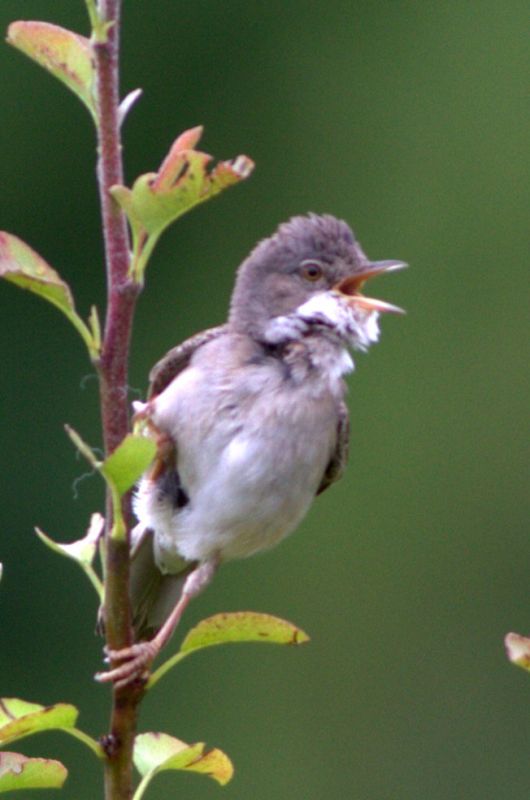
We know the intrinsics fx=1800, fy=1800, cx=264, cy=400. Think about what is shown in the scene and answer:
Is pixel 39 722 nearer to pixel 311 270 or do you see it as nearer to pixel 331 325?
pixel 331 325

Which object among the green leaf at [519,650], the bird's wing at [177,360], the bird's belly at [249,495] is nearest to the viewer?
the green leaf at [519,650]

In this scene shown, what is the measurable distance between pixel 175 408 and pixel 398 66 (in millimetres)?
8912

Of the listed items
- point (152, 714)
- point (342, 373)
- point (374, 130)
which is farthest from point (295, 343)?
point (374, 130)

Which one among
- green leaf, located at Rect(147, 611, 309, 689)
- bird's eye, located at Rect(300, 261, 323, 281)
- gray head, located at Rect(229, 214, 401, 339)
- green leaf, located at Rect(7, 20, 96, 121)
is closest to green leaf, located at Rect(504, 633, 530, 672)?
green leaf, located at Rect(147, 611, 309, 689)

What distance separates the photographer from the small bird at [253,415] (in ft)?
11.3

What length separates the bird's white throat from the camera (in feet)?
11.6

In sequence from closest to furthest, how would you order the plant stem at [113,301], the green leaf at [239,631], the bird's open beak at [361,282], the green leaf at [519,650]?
the green leaf at [519,650] < the plant stem at [113,301] < the green leaf at [239,631] < the bird's open beak at [361,282]

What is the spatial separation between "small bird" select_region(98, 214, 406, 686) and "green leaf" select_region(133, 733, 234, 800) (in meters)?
0.95

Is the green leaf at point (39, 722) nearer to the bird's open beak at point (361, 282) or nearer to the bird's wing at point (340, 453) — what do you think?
the bird's open beak at point (361, 282)

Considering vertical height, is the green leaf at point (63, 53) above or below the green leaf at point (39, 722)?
above

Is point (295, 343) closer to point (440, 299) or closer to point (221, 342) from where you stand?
point (221, 342)

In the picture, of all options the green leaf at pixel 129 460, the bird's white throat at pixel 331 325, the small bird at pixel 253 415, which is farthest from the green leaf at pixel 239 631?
the bird's white throat at pixel 331 325

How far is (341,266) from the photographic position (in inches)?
148

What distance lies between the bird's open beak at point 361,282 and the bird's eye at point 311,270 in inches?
1.8
